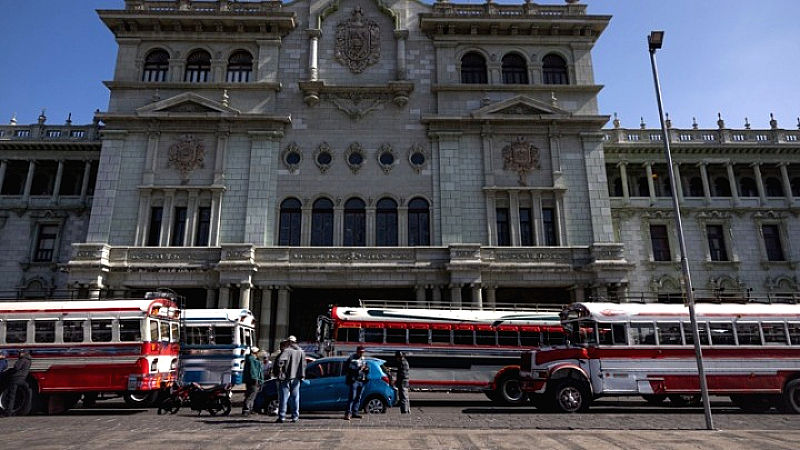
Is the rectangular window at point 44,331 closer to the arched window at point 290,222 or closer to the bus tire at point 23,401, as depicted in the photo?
the bus tire at point 23,401

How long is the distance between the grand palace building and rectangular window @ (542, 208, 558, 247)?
0.13 metres

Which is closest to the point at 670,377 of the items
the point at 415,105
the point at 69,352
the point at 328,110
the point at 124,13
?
the point at 69,352

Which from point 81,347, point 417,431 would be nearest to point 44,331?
point 81,347

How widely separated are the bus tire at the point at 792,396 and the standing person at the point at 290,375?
14419 millimetres

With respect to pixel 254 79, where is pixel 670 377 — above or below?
below

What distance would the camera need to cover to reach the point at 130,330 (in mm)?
15445

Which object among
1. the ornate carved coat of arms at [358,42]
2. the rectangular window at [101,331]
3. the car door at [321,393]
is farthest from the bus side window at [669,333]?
the ornate carved coat of arms at [358,42]

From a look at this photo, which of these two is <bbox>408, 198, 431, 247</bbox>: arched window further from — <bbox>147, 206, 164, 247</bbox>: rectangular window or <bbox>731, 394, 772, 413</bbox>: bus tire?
<bbox>731, 394, 772, 413</bbox>: bus tire

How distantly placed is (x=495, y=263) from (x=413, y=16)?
17328 mm

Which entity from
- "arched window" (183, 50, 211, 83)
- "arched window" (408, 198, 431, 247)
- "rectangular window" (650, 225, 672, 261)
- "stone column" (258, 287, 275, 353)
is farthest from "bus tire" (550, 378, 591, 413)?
"arched window" (183, 50, 211, 83)

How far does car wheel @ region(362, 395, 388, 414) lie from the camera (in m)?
14.1

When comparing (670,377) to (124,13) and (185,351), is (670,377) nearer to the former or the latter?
(185,351)

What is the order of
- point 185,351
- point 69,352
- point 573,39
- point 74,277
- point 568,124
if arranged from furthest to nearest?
point 573,39, point 568,124, point 74,277, point 185,351, point 69,352

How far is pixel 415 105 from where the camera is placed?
31188 millimetres
